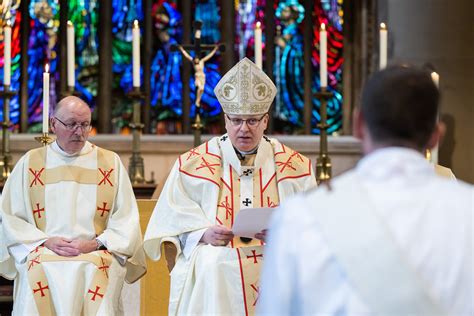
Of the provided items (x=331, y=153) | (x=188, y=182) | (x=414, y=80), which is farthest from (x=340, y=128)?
(x=414, y=80)

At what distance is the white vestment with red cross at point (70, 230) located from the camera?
224 inches

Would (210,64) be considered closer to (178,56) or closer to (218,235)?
(178,56)

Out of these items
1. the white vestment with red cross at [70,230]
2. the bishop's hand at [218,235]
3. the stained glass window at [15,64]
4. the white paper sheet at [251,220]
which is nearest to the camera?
the white paper sheet at [251,220]

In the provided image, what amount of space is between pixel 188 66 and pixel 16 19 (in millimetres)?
1446

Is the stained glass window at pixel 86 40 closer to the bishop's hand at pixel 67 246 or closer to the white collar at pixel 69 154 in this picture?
the white collar at pixel 69 154

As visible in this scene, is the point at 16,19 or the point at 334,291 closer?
the point at 334,291

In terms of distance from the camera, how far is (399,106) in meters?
2.81

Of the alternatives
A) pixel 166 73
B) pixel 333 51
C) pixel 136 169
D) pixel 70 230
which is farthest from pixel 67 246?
pixel 333 51

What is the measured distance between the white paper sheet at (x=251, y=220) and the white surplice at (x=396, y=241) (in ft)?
7.42

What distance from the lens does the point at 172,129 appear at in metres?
9.18

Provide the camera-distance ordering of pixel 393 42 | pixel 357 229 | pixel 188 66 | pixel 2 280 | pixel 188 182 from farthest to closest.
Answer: pixel 188 66 → pixel 393 42 → pixel 2 280 → pixel 188 182 → pixel 357 229

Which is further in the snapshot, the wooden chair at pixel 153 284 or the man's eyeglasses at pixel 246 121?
the wooden chair at pixel 153 284

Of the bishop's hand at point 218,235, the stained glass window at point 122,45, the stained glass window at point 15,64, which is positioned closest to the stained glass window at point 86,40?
the stained glass window at point 122,45

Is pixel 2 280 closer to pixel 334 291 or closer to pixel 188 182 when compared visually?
pixel 188 182
